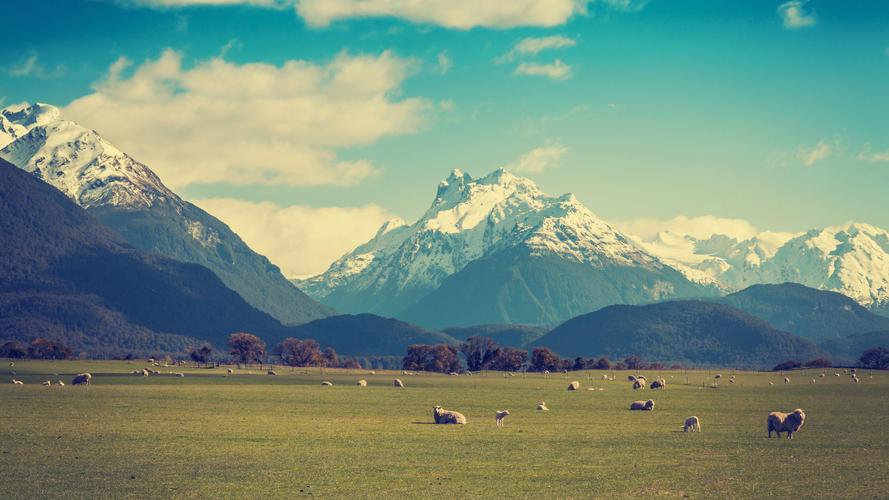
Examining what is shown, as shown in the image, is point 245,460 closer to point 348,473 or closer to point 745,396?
point 348,473

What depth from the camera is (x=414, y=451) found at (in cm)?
5359

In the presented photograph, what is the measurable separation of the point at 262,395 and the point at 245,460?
5650 cm

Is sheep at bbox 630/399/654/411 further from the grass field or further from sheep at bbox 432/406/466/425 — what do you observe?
sheep at bbox 432/406/466/425

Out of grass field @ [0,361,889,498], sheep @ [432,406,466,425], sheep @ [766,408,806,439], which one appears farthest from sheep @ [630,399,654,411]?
sheep @ [766,408,806,439]

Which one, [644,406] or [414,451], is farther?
[644,406]

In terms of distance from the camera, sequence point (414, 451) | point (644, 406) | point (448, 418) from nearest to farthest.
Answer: point (414, 451) → point (448, 418) → point (644, 406)

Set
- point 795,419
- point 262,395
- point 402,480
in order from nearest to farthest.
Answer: point 402,480, point 795,419, point 262,395

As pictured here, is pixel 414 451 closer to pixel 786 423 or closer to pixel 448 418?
pixel 448 418

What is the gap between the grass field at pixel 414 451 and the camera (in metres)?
41.8

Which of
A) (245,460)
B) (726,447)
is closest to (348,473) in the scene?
(245,460)

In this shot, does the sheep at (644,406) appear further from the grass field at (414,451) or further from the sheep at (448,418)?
the sheep at (448,418)

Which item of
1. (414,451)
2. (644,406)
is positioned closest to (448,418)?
(414,451)

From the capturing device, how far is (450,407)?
298 ft

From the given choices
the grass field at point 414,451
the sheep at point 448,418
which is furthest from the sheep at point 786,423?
the sheep at point 448,418
